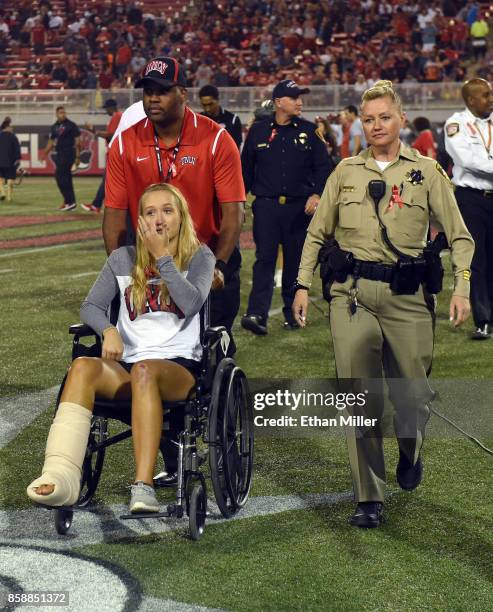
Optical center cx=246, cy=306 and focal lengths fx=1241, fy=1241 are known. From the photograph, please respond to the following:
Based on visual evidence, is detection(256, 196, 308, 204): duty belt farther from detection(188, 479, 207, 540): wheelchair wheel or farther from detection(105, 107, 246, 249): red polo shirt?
detection(188, 479, 207, 540): wheelchair wheel

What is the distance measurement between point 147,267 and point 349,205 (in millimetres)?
889

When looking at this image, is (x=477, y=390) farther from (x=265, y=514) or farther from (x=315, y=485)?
(x=265, y=514)

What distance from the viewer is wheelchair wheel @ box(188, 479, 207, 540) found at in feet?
15.7

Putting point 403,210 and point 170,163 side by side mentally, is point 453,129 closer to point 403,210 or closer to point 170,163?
point 170,163

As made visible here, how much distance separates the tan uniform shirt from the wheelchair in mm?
729

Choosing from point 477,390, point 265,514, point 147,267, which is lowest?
point 477,390

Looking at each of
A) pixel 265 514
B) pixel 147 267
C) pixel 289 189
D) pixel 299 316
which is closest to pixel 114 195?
pixel 147 267

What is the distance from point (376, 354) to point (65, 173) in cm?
1748

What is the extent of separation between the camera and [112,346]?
5055 mm

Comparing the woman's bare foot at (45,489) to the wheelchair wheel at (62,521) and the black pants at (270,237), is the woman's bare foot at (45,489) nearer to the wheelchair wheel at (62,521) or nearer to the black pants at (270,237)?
the wheelchair wheel at (62,521)

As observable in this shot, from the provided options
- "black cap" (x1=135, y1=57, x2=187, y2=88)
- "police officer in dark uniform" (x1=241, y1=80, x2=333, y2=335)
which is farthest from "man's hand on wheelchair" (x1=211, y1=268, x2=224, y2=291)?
"police officer in dark uniform" (x1=241, y1=80, x2=333, y2=335)

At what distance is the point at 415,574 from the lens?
178 inches

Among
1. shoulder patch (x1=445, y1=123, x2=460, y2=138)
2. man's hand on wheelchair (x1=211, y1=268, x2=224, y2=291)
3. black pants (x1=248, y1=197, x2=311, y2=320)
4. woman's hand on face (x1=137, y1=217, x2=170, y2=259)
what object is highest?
woman's hand on face (x1=137, y1=217, x2=170, y2=259)

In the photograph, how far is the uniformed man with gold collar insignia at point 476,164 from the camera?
9.22m
